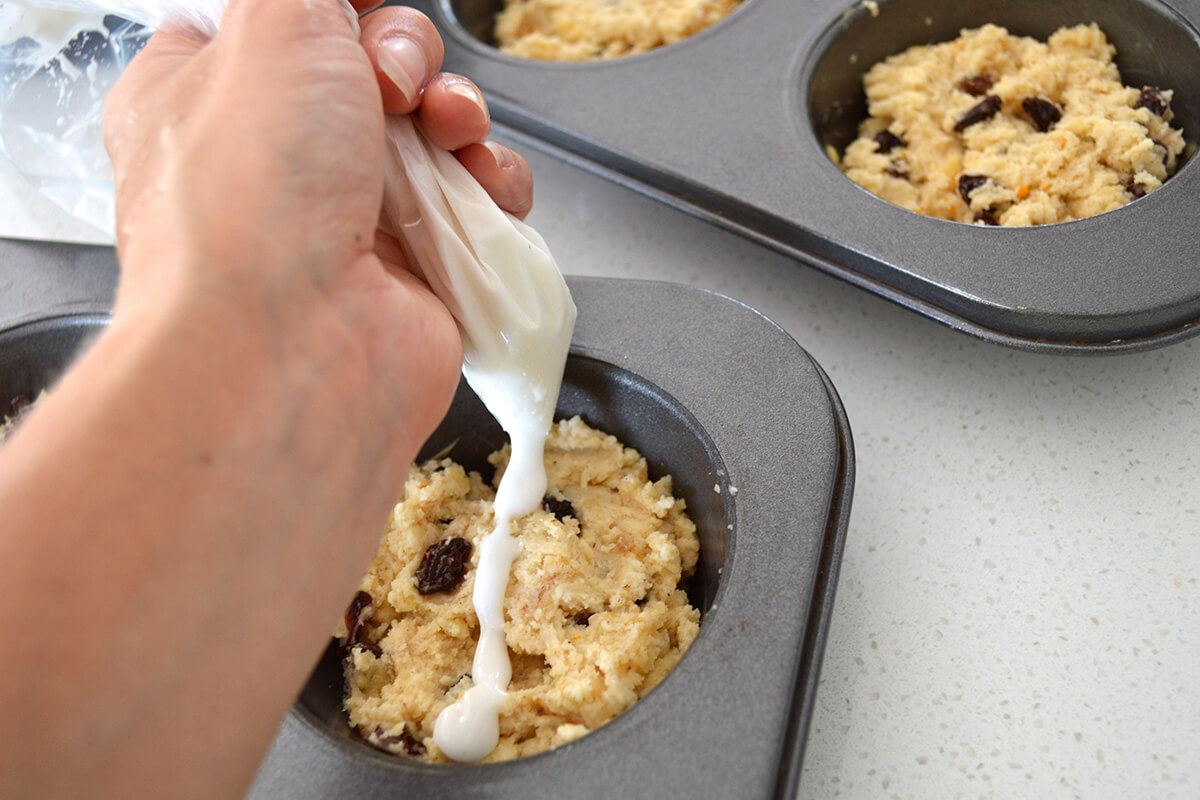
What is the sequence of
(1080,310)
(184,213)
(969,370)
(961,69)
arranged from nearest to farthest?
(184,213), (1080,310), (969,370), (961,69)

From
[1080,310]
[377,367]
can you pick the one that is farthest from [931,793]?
[377,367]

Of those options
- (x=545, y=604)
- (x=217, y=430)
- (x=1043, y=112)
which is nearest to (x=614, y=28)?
(x=1043, y=112)

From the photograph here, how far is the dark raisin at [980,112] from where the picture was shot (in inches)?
52.0

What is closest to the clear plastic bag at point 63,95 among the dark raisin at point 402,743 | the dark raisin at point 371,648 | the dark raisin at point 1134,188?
the dark raisin at point 371,648

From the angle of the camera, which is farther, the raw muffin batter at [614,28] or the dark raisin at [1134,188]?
the raw muffin batter at [614,28]

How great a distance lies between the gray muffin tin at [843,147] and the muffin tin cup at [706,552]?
20 centimetres

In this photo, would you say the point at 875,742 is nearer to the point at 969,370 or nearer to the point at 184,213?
the point at 969,370

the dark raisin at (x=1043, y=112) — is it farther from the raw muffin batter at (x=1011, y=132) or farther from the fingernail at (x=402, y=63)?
the fingernail at (x=402, y=63)

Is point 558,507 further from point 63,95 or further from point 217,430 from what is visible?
point 63,95

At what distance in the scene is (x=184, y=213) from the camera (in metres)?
0.64

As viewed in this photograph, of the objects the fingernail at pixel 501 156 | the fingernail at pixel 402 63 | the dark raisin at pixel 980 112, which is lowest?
the fingernail at pixel 501 156

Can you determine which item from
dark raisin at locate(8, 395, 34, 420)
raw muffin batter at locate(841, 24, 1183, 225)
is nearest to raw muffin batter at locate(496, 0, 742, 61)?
raw muffin batter at locate(841, 24, 1183, 225)

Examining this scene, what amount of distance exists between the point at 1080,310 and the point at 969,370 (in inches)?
7.6

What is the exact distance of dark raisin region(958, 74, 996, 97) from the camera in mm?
1368
